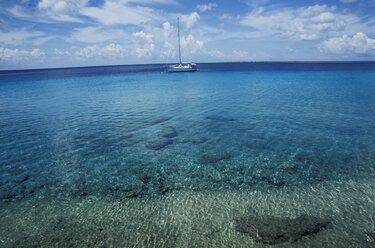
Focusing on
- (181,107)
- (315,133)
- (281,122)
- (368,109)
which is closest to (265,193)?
(315,133)

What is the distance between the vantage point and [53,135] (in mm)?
19594

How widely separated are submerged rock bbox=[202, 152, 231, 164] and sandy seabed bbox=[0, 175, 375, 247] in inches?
144

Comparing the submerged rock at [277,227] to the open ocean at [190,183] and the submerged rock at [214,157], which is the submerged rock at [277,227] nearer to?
the open ocean at [190,183]

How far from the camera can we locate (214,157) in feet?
48.0

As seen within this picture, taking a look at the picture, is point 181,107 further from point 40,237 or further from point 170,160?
point 40,237

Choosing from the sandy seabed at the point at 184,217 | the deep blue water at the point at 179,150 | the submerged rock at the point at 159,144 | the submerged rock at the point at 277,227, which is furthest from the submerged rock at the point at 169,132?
the submerged rock at the point at 277,227

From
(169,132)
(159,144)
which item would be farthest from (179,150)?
(169,132)

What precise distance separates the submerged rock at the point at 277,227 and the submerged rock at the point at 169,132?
37.4 feet

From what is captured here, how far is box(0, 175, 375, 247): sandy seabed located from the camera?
7742mm

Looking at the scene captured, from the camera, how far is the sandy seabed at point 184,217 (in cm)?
774

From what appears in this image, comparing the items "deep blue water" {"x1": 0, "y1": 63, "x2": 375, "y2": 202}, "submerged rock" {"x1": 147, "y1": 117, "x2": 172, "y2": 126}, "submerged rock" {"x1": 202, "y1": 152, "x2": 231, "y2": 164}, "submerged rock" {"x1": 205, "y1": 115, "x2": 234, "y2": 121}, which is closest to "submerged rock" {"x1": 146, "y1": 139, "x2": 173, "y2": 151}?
"deep blue water" {"x1": 0, "y1": 63, "x2": 375, "y2": 202}

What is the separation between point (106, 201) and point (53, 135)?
13083 millimetres

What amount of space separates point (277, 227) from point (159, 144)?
11.0 m

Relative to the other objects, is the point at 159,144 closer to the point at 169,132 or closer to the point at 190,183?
the point at 169,132
